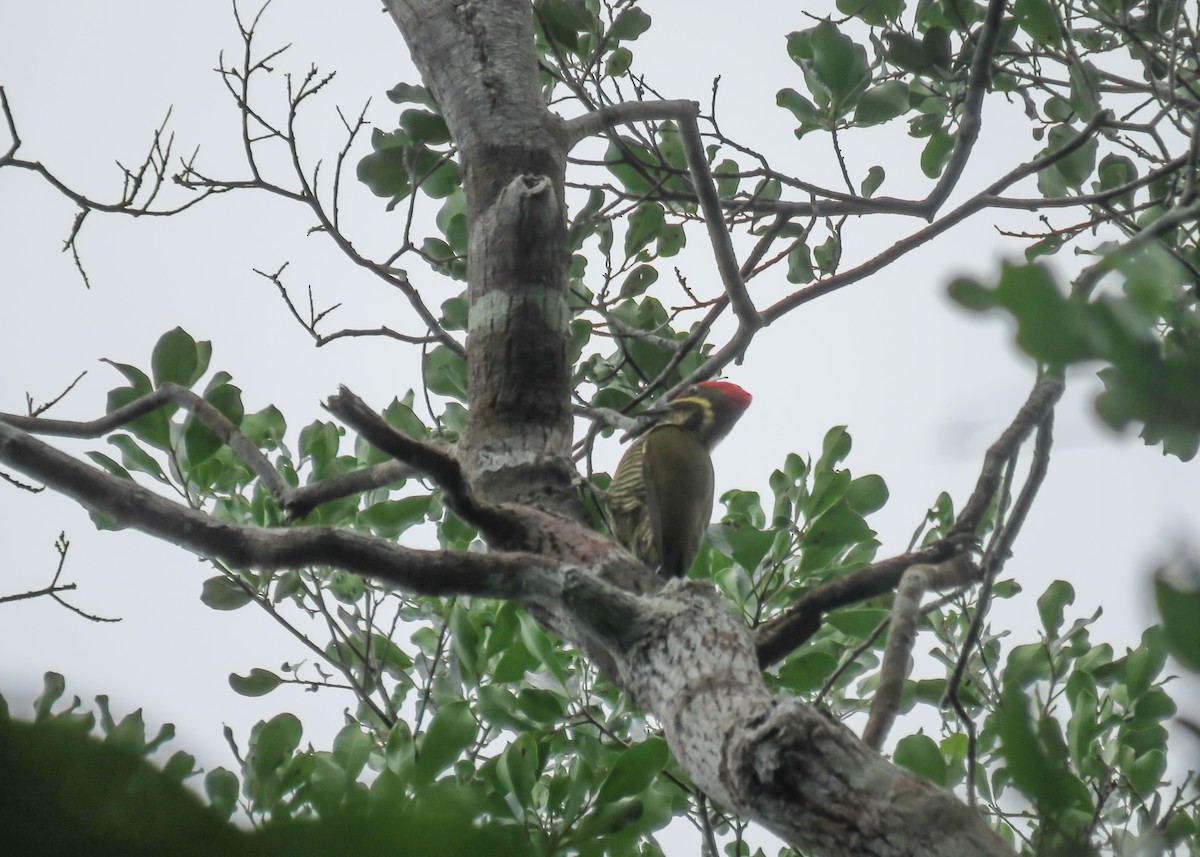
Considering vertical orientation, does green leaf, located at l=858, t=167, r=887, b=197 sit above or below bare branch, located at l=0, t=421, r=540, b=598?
above

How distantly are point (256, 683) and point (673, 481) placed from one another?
1.58 meters

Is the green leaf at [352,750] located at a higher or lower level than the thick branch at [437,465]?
lower

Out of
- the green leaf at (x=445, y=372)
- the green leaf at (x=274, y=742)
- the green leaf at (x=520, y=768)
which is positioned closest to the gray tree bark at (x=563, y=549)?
the green leaf at (x=520, y=768)

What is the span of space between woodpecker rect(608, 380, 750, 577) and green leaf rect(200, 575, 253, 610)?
1.25m

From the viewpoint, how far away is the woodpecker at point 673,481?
12.2 feet

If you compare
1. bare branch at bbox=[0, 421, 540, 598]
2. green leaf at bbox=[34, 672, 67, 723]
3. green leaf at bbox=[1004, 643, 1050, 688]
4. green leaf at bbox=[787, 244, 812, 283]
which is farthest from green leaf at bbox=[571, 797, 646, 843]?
green leaf at bbox=[787, 244, 812, 283]

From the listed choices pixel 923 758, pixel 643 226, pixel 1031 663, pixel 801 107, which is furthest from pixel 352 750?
pixel 801 107

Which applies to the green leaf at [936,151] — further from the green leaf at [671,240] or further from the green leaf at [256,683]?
the green leaf at [256,683]

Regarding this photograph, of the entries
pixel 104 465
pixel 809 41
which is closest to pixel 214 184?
pixel 104 465

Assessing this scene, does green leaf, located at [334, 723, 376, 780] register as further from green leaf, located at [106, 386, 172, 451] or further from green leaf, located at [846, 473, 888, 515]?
green leaf, located at [846, 473, 888, 515]

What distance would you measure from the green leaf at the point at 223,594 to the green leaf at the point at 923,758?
204cm

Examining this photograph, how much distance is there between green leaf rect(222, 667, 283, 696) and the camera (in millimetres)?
3170

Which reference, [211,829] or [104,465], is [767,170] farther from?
[211,829]

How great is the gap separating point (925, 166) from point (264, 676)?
278 cm
